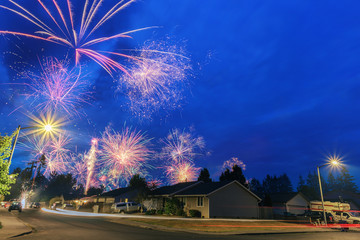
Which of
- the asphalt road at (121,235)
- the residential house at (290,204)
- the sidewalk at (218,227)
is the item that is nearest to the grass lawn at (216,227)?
the sidewalk at (218,227)

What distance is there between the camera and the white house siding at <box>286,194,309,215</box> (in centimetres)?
4797

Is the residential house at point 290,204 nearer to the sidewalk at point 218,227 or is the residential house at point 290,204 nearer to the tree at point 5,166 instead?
the sidewalk at point 218,227

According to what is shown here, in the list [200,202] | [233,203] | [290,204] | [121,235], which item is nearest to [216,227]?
[121,235]

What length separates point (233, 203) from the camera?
36.4 metres

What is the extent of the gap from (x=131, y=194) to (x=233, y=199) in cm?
2660

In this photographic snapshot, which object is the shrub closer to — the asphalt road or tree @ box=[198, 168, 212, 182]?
the asphalt road

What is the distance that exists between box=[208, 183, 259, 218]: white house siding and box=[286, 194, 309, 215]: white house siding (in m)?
12.8

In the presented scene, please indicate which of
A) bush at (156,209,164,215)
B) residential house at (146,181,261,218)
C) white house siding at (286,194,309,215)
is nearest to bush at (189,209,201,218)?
residential house at (146,181,261,218)

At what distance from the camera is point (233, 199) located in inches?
1442

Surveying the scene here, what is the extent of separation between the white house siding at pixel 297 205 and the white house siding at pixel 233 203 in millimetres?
12767

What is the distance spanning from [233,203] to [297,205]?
20843mm

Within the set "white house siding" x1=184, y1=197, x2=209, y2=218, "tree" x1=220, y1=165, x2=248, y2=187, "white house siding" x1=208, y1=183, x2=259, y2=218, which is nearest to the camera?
"white house siding" x1=184, y1=197, x2=209, y2=218

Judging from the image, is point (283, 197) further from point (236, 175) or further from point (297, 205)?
point (236, 175)

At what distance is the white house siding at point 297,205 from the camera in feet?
157
